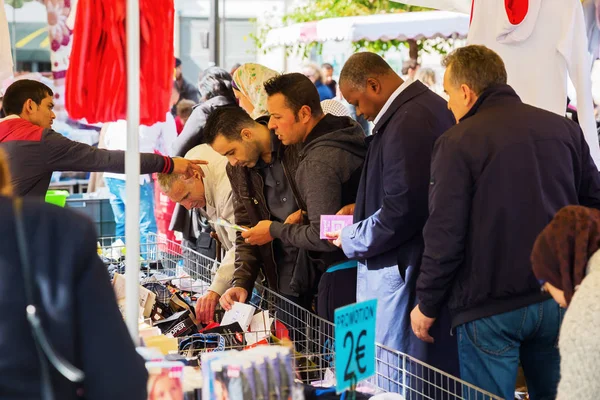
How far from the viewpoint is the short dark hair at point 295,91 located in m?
3.58

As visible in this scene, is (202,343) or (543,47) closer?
(202,343)

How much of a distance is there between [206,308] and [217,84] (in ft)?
7.49

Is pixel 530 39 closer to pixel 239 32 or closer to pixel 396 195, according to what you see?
pixel 396 195

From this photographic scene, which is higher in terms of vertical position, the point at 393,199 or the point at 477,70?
the point at 477,70

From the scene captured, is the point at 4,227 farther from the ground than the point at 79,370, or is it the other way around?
the point at 4,227

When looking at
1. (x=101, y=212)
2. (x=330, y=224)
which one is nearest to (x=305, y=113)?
(x=330, y=224)

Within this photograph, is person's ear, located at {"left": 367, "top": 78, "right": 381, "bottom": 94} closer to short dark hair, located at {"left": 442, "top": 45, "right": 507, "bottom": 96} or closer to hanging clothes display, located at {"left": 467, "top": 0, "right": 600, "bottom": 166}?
short dark hair, located at {"left": 442, "top": 45, "right": 507, "bottom": 96}

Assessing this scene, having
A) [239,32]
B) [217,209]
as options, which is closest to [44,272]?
[217,209]

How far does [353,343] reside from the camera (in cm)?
221

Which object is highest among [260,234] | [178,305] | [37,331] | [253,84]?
[253,84]

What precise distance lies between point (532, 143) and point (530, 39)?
125 cm

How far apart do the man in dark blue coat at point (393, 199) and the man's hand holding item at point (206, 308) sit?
2.25 feet

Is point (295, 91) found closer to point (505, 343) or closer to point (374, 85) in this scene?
point (374, 85)

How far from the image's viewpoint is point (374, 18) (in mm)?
9383
